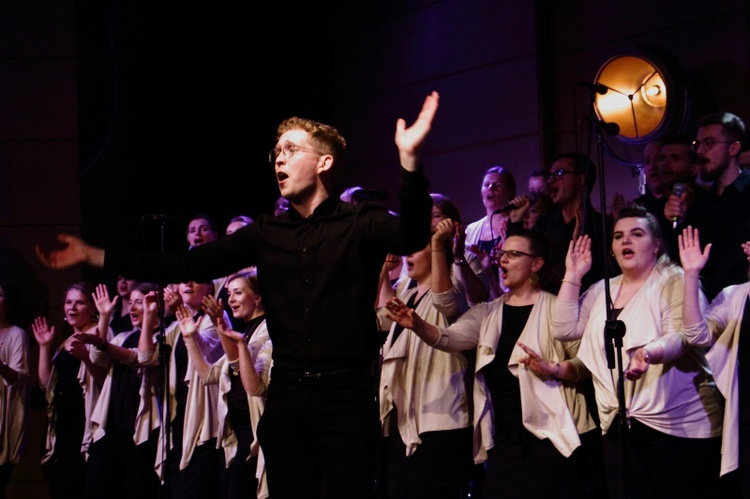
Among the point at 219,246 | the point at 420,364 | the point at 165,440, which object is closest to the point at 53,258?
the point at 219,246

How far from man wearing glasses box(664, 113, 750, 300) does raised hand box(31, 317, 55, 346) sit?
4.66 meters

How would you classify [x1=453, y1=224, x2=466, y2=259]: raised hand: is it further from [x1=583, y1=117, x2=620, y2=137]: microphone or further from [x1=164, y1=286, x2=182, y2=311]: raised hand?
[x1=164, y1=286, x2=182, y2=311]: raised hand

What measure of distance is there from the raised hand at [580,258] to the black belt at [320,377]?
1.73 m

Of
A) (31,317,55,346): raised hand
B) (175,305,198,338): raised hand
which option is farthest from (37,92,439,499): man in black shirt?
(31,317,55,346): raised hand

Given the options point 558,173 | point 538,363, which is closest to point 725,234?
point 538,363

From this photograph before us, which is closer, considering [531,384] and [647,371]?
[647,371]

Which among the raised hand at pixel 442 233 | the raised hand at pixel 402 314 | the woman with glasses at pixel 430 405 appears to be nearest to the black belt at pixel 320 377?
the raised hand at pixel 402 314

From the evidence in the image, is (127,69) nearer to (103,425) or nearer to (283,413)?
(103,425)

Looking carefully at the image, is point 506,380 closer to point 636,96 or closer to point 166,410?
point 166,410

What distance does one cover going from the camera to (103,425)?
623cm

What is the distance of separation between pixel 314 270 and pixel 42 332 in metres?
4.86

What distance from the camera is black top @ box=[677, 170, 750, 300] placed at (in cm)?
427

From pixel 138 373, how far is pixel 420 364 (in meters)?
2.48

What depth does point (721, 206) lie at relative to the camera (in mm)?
4395
